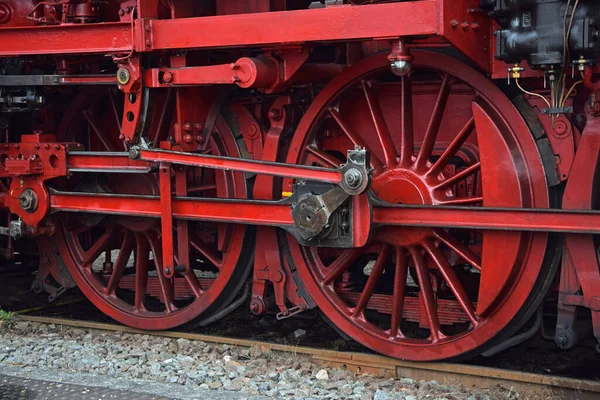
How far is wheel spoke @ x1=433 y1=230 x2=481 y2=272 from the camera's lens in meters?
5.71

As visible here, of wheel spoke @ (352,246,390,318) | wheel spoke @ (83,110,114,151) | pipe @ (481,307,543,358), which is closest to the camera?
pipe @ (481,307,543,358)

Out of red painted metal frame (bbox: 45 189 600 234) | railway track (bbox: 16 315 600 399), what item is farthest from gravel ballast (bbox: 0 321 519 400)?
red painted metal frame (bbox: 45 189 600 234)

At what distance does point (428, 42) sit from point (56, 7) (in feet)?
8.94

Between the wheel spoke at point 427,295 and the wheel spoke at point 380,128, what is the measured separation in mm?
614

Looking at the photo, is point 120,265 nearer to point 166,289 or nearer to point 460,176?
point 166,289

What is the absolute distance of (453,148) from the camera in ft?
18.7

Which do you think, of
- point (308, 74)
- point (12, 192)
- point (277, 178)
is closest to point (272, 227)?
point (277, 178)

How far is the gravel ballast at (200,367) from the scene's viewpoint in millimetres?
5281

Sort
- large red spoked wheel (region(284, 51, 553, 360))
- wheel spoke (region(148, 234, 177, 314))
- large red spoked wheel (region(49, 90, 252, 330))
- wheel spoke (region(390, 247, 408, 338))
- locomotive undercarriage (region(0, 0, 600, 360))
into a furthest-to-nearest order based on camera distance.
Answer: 1. wheel spoke (region(148, 234, 177, 314))
2. large red spoked wheel (region(49, 90, 252, 330))
3. wheel spoke (region(390, 247, 408, 338))
4. large red spoked wheel (region(284, 51, 553, 360))
5. locomotive undercarriage (region(0, 0, 600, 360))

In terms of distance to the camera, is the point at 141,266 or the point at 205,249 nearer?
the point at 205,249

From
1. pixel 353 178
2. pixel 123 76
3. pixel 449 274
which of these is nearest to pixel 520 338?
pixel 449 274

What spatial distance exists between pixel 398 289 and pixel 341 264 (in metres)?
0.46

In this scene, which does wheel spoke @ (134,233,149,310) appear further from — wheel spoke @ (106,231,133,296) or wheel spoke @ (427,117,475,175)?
wheel spoke @ (427,117,475,175)

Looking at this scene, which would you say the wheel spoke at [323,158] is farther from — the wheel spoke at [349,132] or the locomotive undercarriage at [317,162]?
the wheel spoke at [349,132]
